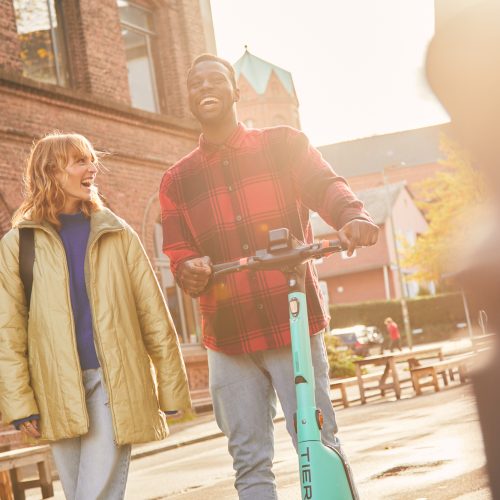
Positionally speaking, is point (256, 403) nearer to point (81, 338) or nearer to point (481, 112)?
point (81, 338)

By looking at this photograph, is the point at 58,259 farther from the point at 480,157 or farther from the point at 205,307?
the point at 480,157

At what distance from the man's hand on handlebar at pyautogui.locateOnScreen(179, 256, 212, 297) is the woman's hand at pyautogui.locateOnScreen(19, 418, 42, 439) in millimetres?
856

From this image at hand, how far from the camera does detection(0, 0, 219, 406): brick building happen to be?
1638cm

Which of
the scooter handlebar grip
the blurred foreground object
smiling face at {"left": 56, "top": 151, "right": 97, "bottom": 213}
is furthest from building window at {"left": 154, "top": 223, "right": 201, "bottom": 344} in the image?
the blurred foreground object

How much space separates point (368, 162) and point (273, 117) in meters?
32.2

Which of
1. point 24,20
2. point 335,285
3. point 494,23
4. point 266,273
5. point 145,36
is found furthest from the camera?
point 335,285

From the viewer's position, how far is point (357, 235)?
3.22 m

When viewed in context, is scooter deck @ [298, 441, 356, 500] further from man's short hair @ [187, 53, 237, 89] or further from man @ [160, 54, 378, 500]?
man's short hair @ [187, 53, 237, 89]

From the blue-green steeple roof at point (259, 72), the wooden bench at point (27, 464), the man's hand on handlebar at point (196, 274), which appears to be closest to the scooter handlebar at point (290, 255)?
the man's hand on handlebar at point (196, 274)

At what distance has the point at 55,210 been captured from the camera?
13.7ft

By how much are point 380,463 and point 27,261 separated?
5044 millimetres

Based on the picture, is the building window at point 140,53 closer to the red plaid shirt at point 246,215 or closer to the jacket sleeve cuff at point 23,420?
the red plaid shirt at point 246,215

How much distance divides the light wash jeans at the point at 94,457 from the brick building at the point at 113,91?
1192 cm

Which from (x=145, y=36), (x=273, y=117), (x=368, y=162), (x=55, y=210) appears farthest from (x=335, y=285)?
(x=55, y=210)
